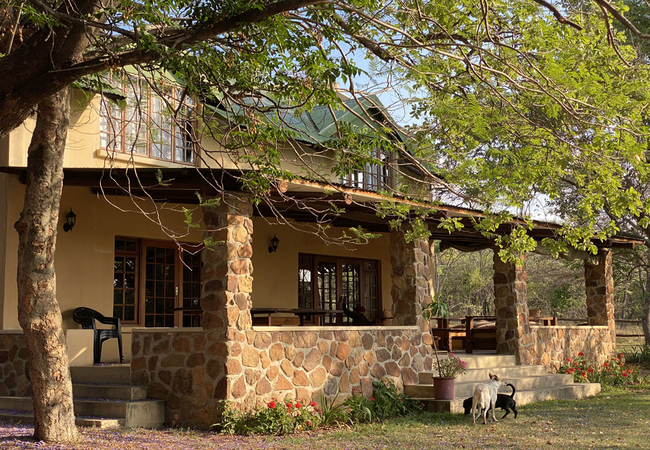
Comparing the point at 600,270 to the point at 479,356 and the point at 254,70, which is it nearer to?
the point at 479,356

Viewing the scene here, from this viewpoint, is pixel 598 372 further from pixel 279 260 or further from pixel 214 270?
pixel 214 270

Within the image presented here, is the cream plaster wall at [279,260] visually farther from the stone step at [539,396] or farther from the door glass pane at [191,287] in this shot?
the stone step at [539,396]

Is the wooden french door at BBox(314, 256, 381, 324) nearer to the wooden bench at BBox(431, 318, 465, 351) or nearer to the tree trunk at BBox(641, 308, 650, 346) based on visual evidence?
the wooden bench at BBox(431, 318, 465, 351)

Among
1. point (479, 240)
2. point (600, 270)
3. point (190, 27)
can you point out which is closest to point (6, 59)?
point (190, 27)

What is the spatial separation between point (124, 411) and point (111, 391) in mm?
703

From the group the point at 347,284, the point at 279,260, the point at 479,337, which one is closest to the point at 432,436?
the point at 479,337

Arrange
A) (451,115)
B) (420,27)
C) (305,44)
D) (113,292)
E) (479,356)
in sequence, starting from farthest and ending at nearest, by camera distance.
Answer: (479,356) → (113,292) → (451,115) → (420,27) → (305,44)

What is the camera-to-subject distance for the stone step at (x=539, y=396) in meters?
10.8

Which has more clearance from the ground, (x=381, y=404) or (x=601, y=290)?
(x=601, y=290)

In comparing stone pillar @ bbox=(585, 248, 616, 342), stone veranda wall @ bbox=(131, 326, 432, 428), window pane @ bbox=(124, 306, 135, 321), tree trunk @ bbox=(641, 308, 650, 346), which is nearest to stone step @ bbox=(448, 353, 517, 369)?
stone veranda wall @ bbox=(131, 326, 432, 428)

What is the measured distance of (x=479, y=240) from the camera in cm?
1562

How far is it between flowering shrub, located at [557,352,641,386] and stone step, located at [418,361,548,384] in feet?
2.88

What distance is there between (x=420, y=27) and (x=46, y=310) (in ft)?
15.7

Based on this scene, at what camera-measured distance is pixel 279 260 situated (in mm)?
15000
